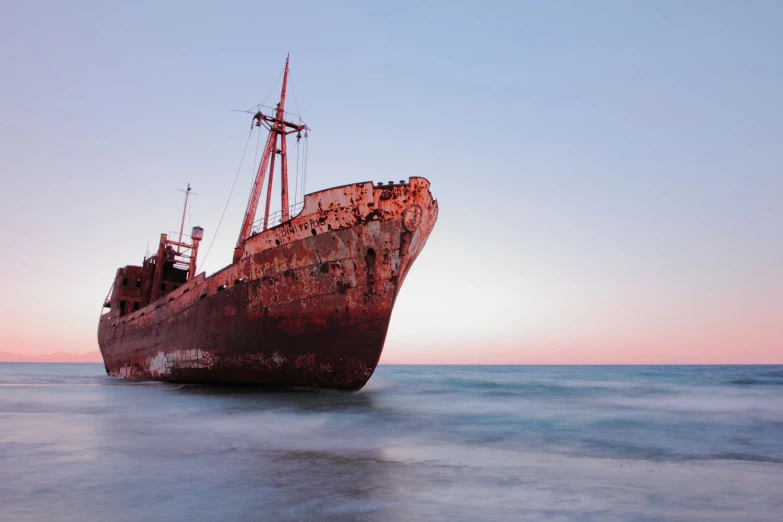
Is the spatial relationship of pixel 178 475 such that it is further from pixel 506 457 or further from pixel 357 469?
pixel 506 457

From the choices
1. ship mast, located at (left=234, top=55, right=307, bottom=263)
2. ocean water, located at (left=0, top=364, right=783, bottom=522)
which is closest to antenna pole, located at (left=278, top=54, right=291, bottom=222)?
ship mast, located at (left=234, top=55, right=307, bottom=263)

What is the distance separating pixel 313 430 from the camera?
8.35m

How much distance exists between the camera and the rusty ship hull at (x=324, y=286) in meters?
12.9

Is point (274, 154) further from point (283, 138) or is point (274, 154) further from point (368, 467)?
point (368, 467)

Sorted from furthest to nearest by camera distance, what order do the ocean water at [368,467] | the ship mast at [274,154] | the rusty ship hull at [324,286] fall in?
the ship mast at [274,154]
the rusty ship hull at [324,286]
the ocean water at [368,467]

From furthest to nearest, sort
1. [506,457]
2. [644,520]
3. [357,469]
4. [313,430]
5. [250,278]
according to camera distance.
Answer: [250,278]
[313,430]
[506,457]
[357,469]
[644,520]

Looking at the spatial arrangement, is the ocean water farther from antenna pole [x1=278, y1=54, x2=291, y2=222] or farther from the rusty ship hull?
antenna pole [x1=278, y1=54, x2=291, y2=222]

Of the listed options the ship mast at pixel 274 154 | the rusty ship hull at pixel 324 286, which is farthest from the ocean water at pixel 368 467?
the ship mast at pixel 274 154

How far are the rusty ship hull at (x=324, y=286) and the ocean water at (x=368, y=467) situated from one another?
257 centimetres

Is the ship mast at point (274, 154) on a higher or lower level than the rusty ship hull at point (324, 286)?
higher

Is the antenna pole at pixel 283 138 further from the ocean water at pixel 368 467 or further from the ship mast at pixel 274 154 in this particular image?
the ocean water at pixel 368 467

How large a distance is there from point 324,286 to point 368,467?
793cm

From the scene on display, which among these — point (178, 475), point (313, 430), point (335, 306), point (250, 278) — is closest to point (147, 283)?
point (250, 278)

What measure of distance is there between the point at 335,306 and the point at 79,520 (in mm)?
9505
